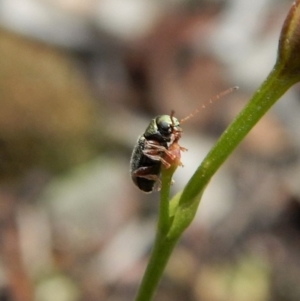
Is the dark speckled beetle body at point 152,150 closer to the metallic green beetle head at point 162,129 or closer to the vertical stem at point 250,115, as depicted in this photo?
the metallic green beetle head at point 162,129

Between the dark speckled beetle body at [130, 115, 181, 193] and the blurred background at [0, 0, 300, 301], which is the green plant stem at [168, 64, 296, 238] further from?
the blurred background at [0, 0, 300, 301]

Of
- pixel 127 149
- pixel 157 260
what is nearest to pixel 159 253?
pixel 157 260

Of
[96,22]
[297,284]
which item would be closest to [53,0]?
[96,22]

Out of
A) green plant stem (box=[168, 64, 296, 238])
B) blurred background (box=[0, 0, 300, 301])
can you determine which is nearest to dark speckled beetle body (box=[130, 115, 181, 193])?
green plant stem (box=[168, 64, 296, 238])

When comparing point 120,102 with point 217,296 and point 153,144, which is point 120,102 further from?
point 153,144

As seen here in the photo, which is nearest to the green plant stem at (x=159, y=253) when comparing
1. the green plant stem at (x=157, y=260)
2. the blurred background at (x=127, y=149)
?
the green plant stem at (x=157, y=260)

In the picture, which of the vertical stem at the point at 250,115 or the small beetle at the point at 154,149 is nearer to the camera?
the vertical stem at the point at 250,115
